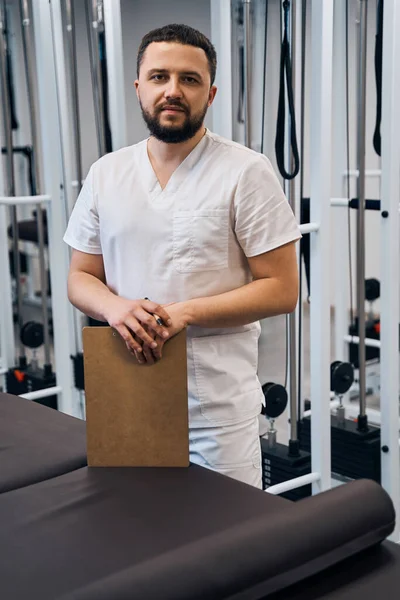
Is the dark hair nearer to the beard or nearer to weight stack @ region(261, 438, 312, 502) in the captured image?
the beard

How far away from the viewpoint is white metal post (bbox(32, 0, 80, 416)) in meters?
2.32

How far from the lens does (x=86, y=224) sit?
167 centimetres

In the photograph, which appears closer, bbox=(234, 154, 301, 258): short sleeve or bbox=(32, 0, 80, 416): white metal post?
bbox=(234, 154, 301, 258): short sleeve

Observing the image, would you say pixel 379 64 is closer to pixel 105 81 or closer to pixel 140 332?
pixel 105 81

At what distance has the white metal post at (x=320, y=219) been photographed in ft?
7.36

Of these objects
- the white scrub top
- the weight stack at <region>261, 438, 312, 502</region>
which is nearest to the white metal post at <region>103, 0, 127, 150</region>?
the white scrub top

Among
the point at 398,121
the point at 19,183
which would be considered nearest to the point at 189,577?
the point at 398,121

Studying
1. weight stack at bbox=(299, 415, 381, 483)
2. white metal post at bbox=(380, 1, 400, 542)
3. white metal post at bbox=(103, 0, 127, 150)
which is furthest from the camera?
weight stack at bbox=(299, 415, 381, 483)

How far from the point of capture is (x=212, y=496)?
1.20 metres

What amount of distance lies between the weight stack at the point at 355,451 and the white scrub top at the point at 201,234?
51.2 inches

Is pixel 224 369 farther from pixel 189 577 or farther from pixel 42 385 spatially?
pixel 42 385

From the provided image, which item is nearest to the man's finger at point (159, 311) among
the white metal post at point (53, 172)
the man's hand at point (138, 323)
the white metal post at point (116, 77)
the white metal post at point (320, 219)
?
the man's hand at point (138, 323)

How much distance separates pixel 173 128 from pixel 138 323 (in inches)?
16.3

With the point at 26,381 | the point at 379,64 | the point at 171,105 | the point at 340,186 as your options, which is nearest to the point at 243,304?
the point at 171,105
